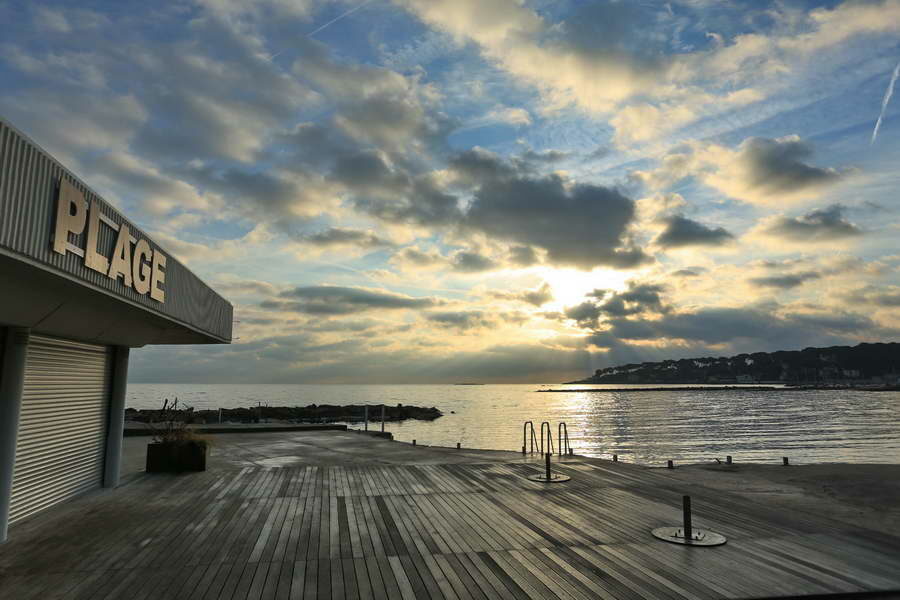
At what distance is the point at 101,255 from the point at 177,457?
30.6 ft

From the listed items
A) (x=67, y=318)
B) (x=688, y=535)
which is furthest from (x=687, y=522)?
(x=67, y=318)

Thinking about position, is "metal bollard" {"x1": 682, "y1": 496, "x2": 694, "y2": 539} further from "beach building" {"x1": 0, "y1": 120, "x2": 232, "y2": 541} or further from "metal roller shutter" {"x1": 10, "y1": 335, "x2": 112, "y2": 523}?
"metal roller shutter" {"x1": 10, "y1": 335, "x2": 112, "y2": 523}

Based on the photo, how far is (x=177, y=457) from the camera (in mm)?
15047

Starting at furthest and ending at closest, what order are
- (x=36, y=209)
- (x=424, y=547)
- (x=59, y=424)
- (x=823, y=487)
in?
(x=823, y=487) → (x=59, y=424) → (x=424, y=547) → (x=36, y=209)

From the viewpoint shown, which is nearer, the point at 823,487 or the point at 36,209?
the point at 36,209

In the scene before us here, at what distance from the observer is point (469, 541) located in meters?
8.36

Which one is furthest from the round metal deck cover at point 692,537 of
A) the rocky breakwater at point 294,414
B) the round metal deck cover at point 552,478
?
the rocky breakwater at point 294,414

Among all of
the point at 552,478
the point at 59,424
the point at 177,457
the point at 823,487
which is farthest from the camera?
the point at 823,487

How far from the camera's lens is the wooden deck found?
21.4 ft

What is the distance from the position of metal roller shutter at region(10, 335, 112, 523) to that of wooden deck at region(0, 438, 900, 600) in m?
0.66

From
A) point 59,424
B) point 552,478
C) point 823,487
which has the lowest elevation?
point 823,487

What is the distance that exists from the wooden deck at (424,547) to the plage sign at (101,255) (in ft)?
13.9

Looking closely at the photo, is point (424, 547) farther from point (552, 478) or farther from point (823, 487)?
point (823, 487)

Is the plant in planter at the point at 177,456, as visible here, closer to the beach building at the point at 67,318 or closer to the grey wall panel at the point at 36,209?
the beach building at the point at 67,318
